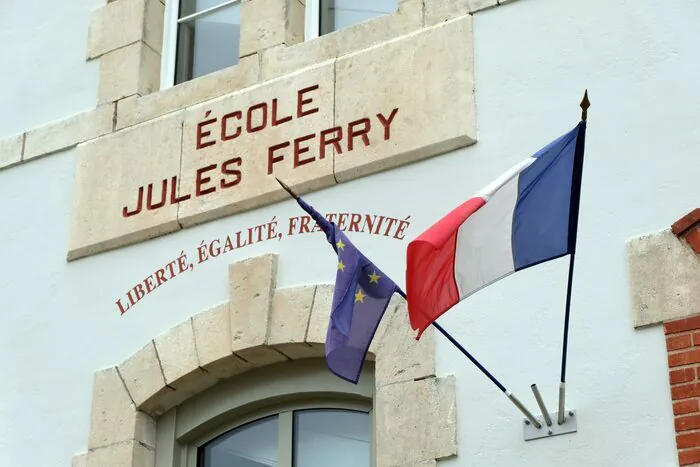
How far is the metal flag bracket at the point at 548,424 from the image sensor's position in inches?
298

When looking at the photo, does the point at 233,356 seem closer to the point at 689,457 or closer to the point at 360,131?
the point at 360,131

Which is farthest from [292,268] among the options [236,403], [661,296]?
[661,296]

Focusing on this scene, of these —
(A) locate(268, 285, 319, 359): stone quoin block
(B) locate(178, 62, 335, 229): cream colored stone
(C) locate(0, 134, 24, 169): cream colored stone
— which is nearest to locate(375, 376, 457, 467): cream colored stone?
(A) locate(268, 285, 319, 359): stone quoin block

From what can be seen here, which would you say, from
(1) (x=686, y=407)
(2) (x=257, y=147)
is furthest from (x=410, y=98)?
(1) (x=686, y=407)

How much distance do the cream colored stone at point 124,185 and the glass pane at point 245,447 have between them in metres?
1.19

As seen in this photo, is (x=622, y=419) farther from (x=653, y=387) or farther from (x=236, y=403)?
(x=236, y=403)

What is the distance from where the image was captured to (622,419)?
7.45 meters

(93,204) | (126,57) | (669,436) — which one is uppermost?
(126,57)

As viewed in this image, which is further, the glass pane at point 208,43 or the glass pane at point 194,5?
the glass pane at point 194,5

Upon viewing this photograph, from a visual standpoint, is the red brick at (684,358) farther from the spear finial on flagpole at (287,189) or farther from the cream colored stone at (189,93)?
the cream colored stone at (189,93)

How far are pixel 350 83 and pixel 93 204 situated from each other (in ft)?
5.62

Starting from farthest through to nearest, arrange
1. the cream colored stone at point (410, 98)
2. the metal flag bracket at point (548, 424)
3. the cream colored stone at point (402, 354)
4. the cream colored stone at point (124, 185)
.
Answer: the cream colored stone at point (124, 185) < the cream colored stone at point (410, 98) < the cream colored stone at point (402, 354) < the metal flag bracket at point (548, 424)

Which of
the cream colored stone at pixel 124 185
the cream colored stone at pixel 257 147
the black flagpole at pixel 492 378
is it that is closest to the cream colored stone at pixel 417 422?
the black flagpole at pixel 492 378

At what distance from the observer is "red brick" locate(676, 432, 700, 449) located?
7.22 m
